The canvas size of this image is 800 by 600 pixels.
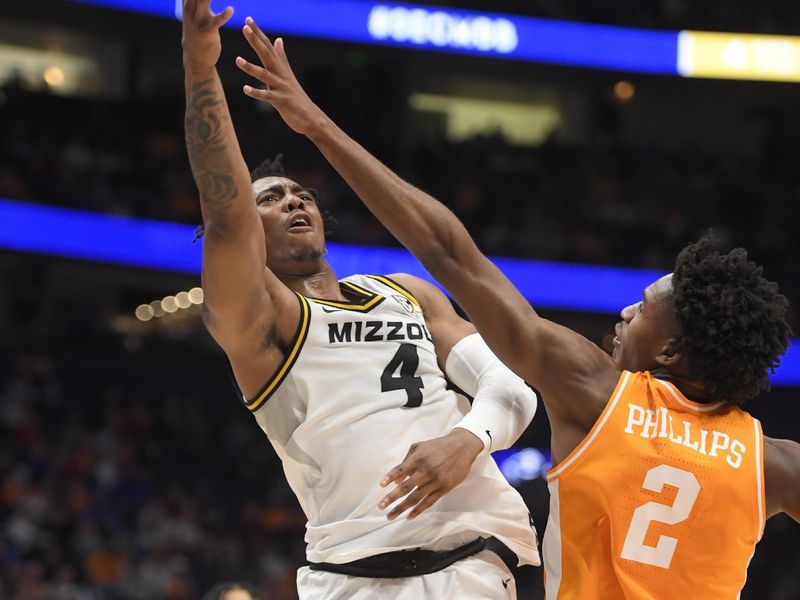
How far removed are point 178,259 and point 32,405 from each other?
2904mm

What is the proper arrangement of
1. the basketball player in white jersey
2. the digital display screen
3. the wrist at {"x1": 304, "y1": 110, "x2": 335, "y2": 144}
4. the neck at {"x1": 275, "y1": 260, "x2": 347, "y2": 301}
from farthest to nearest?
the digital display screen, the neck at {"x1": 275, "y1": 260, "x2": 347, "y2": 301}, the basketball player in white jersey, the wrist at {"x1": 304, "y1": 110, "x2": 335, "y2": 144}

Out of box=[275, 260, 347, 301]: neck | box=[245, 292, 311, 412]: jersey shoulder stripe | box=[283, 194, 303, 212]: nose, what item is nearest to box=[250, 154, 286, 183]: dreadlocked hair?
box=[283, 194, 303, 212]: nose

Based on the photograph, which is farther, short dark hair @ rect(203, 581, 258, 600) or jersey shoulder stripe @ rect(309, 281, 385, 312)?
short dark hair @ rect(203, 581, 258, 600)

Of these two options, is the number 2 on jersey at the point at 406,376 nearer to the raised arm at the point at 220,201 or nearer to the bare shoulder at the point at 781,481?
the raised arm at the point at 220,201

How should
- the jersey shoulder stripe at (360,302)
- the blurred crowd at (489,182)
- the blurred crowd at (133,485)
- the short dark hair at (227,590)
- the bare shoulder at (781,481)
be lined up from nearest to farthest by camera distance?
the bare shoulder at (781,481), the jersey shoulder stripe at (360,302), the short dark hair at (227,590), the blurred crowd at (133,485), the blurred crowd at (489,182)

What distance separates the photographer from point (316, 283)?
3992 mm

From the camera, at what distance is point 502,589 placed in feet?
11.8

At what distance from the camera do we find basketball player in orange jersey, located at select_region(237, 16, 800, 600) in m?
2.95

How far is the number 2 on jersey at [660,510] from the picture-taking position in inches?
116

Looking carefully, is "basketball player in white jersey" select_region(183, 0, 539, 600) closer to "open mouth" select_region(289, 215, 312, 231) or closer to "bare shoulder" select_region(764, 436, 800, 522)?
"open mouth" select_region(289, 215, 312, 231)

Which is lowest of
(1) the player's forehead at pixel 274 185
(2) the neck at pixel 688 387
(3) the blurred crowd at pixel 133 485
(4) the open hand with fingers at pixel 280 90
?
(3) the blurred crowd at pixel 133 485

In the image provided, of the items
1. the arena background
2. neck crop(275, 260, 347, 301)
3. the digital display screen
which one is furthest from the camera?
the digital display screen

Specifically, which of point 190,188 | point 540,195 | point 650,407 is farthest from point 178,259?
point 650,407

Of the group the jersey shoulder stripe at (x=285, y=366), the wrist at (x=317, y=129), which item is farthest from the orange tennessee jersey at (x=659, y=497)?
the wrist at (x=317, y=129)
